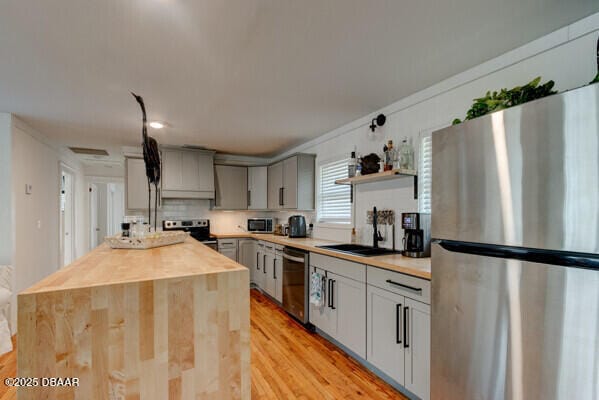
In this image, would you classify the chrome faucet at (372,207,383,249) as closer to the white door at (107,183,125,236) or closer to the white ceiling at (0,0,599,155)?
the white ceiling at (0,0,599,155)

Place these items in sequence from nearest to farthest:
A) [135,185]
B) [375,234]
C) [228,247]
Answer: [375,234]
[135,185]
[228,247]

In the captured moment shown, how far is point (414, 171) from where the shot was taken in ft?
8.59

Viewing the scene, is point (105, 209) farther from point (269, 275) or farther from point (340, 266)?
point (340, 266)

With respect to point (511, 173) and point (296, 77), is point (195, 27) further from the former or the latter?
point (511, 173)

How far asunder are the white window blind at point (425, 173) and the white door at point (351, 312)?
35.6 inches

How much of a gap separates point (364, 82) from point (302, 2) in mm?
1086

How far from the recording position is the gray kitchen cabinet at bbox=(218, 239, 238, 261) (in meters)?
4.86

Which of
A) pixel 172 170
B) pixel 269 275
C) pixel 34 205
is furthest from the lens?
pixel 172 170

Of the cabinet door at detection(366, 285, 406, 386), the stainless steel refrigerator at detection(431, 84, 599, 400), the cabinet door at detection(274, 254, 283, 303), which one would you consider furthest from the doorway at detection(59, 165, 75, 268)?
the stainless steel refrigerator at detection(431, 84, 599, 400)

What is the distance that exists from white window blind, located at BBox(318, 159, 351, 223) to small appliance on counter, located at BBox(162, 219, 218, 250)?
192 cm

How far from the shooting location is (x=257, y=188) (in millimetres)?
5391

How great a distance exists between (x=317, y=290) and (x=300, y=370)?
792mm

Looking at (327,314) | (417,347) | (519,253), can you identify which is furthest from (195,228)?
(519,253)

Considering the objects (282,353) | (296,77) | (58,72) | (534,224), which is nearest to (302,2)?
(296,77)
